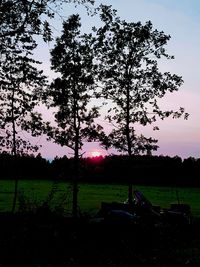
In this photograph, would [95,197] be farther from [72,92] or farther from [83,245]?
[83,245]

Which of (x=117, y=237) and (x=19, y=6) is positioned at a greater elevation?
(x=19, y=6)

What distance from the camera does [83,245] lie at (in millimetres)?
11625

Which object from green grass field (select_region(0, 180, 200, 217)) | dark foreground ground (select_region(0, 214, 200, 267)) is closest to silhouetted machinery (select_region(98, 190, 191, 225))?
dark foreground ground (select_region(0, 214, 200, 267))

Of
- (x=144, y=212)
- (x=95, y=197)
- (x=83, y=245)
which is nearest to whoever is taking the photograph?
(x=83, y=245)

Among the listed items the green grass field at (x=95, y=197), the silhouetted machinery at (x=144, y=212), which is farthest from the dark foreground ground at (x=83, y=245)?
the green grass field at (x=95, y=197)

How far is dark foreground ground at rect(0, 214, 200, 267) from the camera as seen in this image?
10.1 meters

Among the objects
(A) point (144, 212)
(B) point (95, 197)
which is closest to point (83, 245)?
(A) point (144, 212)

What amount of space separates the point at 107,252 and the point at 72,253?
1.11 metres

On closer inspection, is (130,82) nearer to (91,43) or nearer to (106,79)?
(106,79)

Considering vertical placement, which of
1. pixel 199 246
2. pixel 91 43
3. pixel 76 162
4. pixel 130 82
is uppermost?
pixel 91 43

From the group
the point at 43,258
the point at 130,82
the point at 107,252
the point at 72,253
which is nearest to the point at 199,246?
the point at 107,252

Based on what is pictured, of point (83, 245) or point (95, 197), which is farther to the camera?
point (95, 197)

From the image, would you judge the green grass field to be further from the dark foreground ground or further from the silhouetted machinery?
the dark foreground ground

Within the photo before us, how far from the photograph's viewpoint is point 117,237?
42.9 ft
